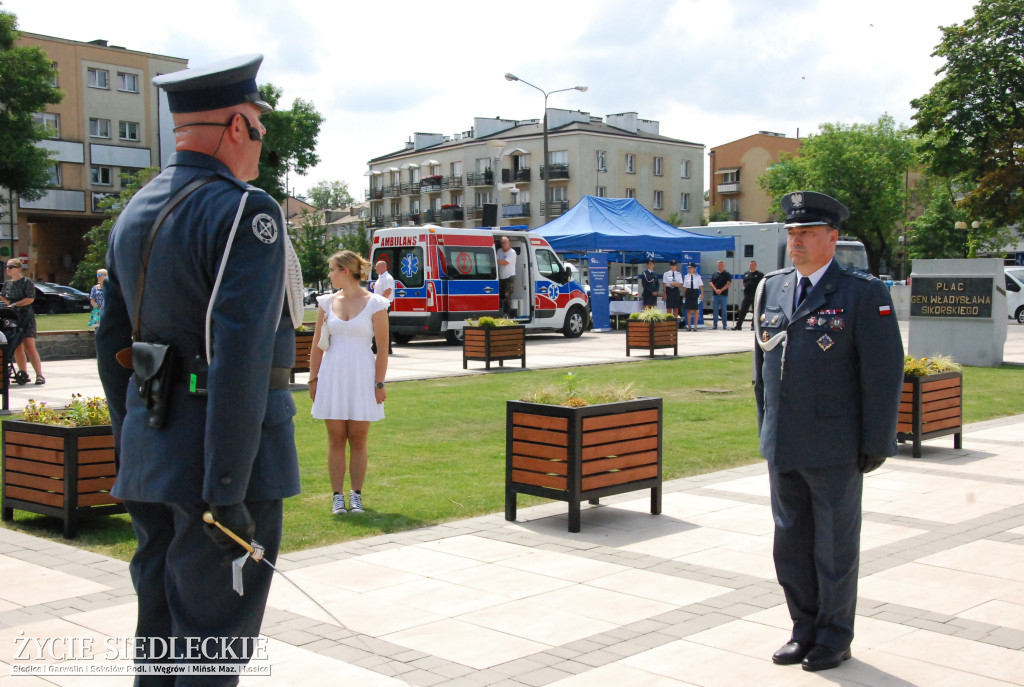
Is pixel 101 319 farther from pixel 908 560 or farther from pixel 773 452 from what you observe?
pixel 908 560

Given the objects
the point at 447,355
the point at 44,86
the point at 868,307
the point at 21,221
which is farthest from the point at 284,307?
the point at 21,221

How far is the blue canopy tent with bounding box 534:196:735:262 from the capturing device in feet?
96.5

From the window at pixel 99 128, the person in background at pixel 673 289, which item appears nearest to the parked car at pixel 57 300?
the window at pixel 99 128

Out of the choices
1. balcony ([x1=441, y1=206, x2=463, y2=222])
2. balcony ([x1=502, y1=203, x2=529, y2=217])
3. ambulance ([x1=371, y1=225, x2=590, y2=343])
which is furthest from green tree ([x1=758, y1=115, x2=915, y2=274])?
ambulance ([x1=371, y1=225, x2=590, y2=343])

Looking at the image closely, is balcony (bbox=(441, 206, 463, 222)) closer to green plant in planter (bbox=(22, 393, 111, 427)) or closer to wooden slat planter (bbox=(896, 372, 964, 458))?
wooden slat planter (bbox=(896, 372, 964, 458))

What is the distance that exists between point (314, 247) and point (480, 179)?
23.5m

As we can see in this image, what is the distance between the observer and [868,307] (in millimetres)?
4551

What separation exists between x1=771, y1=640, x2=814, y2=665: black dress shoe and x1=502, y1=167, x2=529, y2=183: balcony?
79.2m

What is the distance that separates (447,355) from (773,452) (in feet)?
58.0

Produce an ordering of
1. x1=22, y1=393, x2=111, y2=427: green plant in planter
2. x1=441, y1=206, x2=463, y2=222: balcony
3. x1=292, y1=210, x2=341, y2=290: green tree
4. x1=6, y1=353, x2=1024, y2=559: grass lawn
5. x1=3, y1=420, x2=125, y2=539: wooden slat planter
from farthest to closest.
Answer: x1=441, y1=206, x2=463, y2=222: balcony
x1=292, y1=210, x2=341, y2=290: green tree
x1=6, y1=353, x2=1024, y2=559: grass lawn
x1=22, y1=393, x2=111, y2=427: green plant in planter
x1=3, y1=420, x2=125, y2=539: wooden slat planter

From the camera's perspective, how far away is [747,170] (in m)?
99.0

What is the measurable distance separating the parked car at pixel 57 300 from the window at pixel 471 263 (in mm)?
25999

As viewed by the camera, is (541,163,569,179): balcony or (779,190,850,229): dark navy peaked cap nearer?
(779,190,850,229): dark navy peaked cap

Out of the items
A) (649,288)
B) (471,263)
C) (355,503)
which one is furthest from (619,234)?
(355,503)
